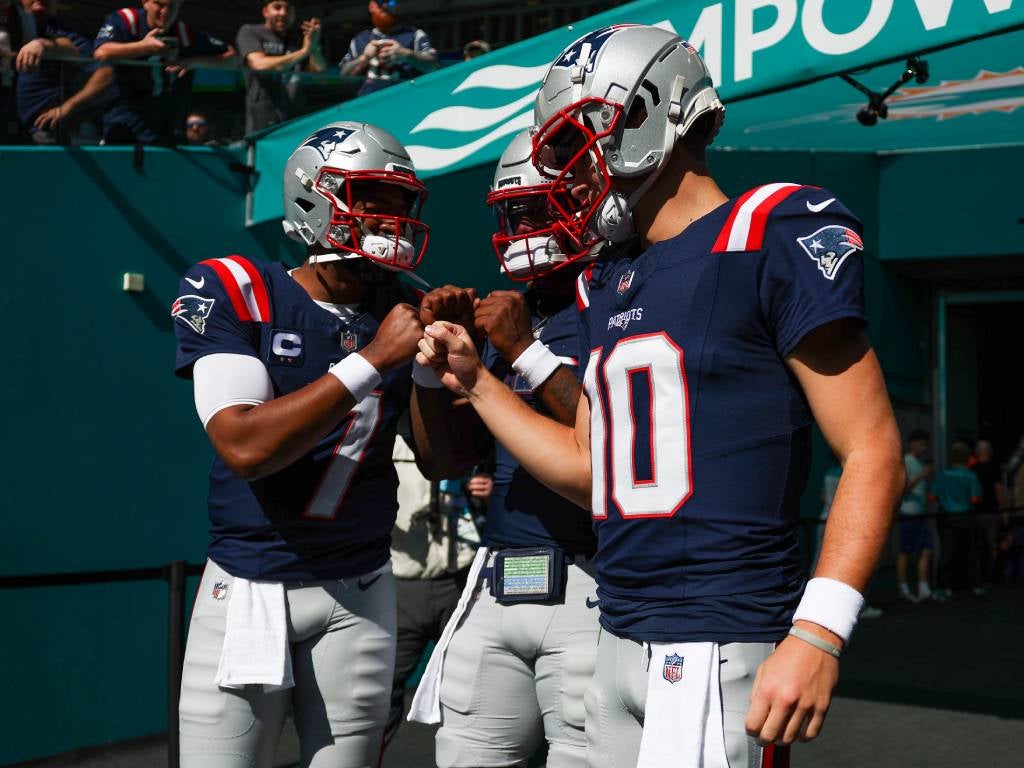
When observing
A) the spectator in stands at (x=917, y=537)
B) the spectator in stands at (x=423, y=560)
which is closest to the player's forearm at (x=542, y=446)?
the spectator in stands at (x=423, y=560)

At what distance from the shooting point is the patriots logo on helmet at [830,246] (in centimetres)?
192

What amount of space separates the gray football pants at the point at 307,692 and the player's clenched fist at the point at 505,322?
0.70 m

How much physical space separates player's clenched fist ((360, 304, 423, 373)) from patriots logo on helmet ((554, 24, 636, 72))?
2.49ft

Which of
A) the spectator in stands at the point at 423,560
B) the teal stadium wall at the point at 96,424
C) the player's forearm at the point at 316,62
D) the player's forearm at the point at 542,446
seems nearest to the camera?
the player's forearm at the point at 542,446

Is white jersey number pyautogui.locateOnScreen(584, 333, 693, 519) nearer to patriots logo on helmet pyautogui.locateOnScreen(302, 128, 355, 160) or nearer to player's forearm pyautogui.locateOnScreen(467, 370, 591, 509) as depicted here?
player's forearm pyautogui.locateOnScreen(467, 370, 591, 509)

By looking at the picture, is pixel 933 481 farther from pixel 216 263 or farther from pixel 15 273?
pixel 216 263

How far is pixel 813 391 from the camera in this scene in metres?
1.96

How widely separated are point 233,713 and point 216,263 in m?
1.12

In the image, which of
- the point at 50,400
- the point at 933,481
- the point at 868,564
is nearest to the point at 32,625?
the point at 50,400

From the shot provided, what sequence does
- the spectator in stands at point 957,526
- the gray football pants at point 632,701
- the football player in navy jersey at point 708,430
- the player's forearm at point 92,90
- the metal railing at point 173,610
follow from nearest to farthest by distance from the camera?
the football player in navy jersey at point 708,430
the gray football pants at point 632,701
the metal railing at point 173,610
the player's forearm at point 92,90
the spectator in stands at point 957,526

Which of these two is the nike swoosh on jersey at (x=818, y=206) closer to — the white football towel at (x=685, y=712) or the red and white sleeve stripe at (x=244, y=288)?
the white football towel at (x=685, y=712)

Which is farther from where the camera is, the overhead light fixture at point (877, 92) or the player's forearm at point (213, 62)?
the player's forearm at point (213, 62)

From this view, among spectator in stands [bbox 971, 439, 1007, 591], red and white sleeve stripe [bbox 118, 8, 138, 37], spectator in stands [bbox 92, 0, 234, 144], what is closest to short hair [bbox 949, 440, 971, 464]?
spectator in stands [bbox 971, 439, 1007, 591]

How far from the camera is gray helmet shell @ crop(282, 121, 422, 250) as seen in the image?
10.6 ft
